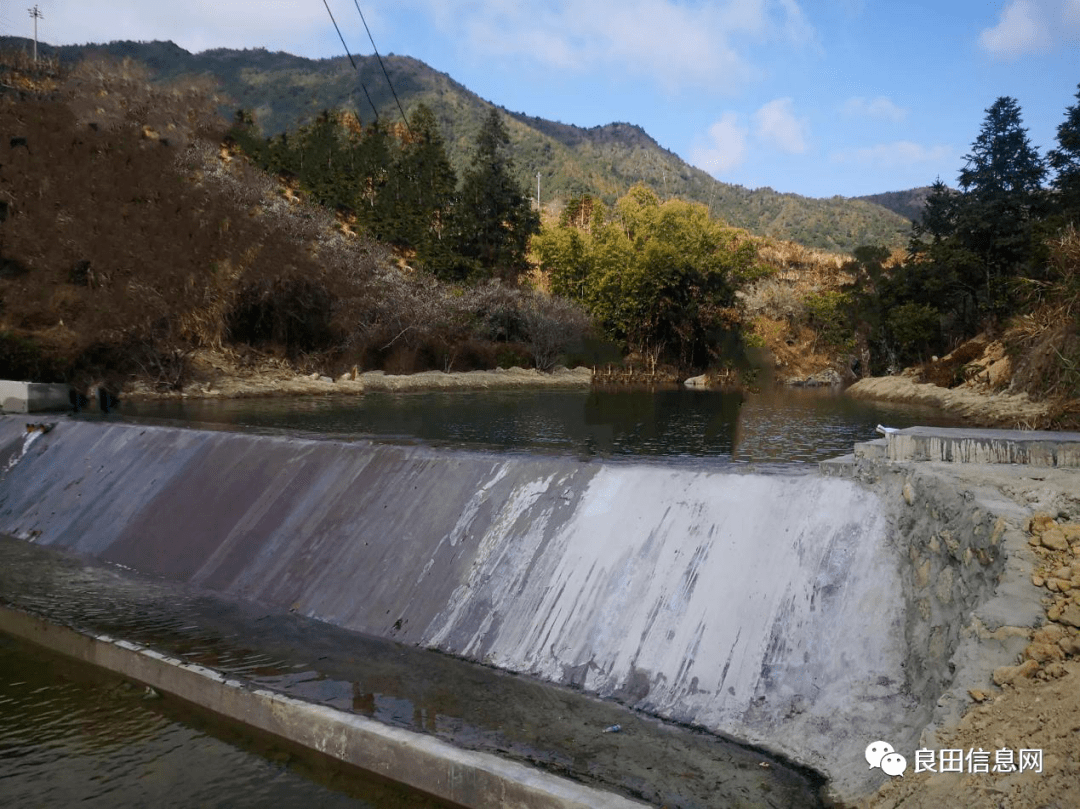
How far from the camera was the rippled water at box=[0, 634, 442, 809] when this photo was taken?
4184mm

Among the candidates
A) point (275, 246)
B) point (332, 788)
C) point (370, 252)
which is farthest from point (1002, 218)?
point (332, 788)

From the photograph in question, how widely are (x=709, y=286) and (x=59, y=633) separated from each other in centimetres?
3293

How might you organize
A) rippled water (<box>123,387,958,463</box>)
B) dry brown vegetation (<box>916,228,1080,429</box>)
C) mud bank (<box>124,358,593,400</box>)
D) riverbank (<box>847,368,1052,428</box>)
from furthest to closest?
mud bank (<box>124,358,593,400</box>), riverbank (<box>847,368,1052,428</box>), rippled water (<box>123,387,958,463</box>), dry brown vegetation (<box>916,228,1080,429</box>)

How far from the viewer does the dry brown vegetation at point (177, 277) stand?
21359 millimetres

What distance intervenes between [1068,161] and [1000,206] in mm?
4027

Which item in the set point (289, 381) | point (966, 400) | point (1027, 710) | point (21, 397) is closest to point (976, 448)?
point (1027, 710)

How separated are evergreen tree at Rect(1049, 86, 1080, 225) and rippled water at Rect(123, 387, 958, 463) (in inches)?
644

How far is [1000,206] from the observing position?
3294cm

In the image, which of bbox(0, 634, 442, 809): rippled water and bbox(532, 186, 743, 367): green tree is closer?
bbox(0, 634, 442, 809): rippled water

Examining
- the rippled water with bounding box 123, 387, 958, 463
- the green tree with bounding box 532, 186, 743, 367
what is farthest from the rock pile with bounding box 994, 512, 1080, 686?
the green tree with bounding box 532, 186, 743, 367

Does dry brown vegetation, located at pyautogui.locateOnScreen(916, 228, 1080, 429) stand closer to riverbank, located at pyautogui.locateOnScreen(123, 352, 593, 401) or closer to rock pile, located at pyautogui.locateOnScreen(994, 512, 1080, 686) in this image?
rock pile, located at pyautogui.locateOnScreen(994, 512, 1080, 686)

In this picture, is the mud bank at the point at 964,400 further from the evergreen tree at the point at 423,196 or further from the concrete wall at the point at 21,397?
the evergreen tree at the point at 423,196

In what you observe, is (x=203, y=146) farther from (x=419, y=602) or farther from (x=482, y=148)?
(x=419, y=602)

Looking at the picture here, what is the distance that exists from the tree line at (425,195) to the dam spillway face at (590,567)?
33.8 m
